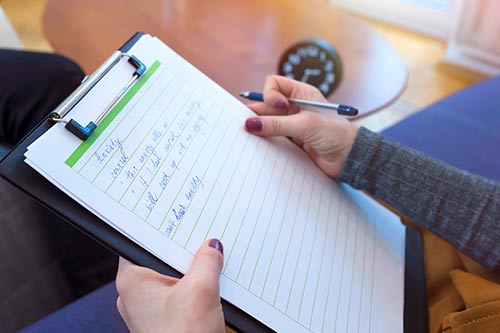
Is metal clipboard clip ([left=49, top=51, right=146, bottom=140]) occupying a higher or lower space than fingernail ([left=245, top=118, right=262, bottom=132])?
higher

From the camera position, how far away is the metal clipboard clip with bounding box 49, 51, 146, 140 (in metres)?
0.43

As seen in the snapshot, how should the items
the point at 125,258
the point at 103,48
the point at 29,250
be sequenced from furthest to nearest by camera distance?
the point at 103,48 → the point at 29,250 → the point at 125,258

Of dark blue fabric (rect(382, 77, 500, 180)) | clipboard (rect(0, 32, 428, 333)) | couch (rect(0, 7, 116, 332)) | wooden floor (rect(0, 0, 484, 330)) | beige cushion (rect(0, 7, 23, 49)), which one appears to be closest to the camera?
clipboard (rect(0, 32, 428, 333))

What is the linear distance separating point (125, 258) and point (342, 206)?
0.34 metres

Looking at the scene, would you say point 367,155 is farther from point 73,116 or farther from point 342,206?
point 73,116

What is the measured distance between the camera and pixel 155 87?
0.53m

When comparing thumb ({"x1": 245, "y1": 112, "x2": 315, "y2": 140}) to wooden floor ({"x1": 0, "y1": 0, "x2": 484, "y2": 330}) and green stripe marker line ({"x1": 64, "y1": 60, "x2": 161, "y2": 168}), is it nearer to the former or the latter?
green stripe marker line ({"x1": 64, "y1": 60, "x2": 161, "y2": 168})

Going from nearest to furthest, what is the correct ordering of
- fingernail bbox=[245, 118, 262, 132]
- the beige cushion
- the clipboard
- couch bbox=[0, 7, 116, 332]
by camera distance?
the clipboard < fingernail bbox=[245, 118, 262, 132] < couch bbox=[0, 7, 116, 332] < the beige cushion

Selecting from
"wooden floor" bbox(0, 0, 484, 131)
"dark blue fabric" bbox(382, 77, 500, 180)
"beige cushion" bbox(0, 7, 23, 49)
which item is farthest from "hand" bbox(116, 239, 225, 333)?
"wooden floor" bbox(0, 0, 484, 131)

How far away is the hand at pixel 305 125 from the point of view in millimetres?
635

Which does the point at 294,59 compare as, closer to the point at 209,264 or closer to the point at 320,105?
the point at 320,105

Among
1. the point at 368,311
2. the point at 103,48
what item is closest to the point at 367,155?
the point at 368,311

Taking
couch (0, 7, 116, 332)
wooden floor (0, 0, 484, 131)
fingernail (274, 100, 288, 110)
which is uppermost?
fingernail (274, 100, 288, 110)

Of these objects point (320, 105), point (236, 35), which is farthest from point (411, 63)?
point (320, 105)
